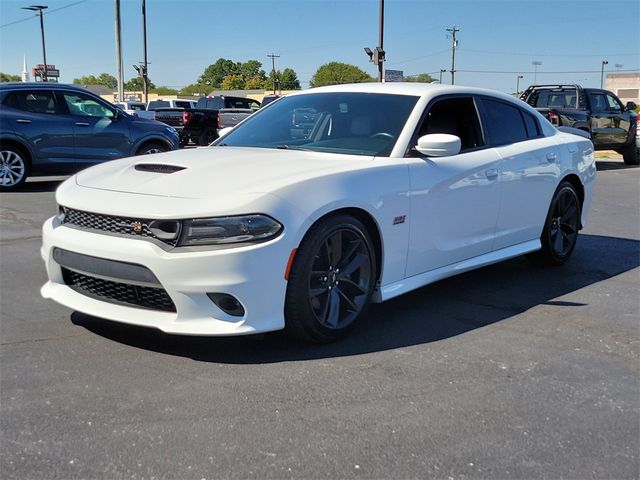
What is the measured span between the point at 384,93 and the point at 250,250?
2.07 meters

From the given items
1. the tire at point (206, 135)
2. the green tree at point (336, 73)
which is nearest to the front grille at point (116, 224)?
the tire at point (206, 135)

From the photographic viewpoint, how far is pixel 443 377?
3.60 metres

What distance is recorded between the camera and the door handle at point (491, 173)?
197 inches

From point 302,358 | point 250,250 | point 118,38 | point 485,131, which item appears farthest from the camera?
point 118,38

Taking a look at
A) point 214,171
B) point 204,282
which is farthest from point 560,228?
point 204,282

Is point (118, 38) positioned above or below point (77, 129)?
above

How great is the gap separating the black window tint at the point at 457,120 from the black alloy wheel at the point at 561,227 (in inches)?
48.1

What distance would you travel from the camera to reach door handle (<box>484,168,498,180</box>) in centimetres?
501

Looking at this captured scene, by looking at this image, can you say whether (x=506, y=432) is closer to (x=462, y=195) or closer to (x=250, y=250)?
(x=250, y=250)

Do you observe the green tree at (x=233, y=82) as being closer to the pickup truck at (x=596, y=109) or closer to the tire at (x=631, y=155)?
the tire at (x=631, y=155)

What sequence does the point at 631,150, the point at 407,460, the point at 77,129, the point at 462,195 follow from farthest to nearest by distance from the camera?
A: the point at 631,150, the point at 77,129, the point at 462,195, the point at 407,460

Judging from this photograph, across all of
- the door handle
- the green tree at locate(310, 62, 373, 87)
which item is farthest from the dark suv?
the green tree at locate(310, 62, 373, 87)

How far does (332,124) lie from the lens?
16.2 feet

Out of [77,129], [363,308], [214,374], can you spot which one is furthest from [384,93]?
[77,129]
